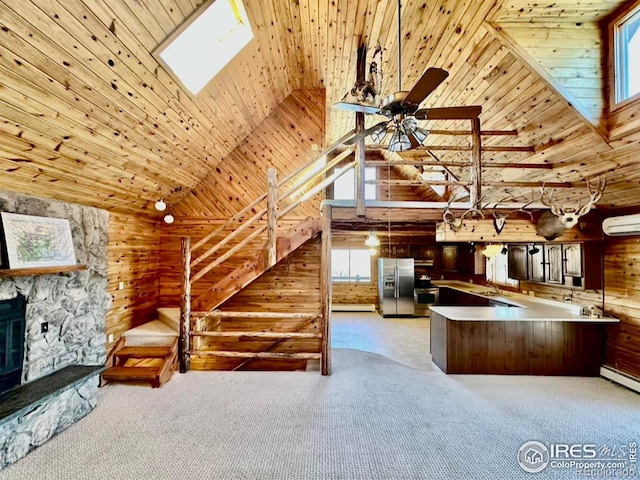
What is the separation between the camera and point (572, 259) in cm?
477

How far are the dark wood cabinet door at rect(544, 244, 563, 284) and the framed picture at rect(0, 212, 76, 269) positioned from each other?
7.09 m

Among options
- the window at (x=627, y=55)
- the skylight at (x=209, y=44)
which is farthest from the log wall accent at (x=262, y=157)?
the window at (x=627, y=55)

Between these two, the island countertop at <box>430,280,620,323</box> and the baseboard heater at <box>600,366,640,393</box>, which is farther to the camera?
the island countertop at <box>430,280,620,323</box>

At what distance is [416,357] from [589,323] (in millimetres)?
2557

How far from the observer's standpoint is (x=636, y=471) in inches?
96.0

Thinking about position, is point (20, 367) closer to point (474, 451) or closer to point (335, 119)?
point (474, 451)

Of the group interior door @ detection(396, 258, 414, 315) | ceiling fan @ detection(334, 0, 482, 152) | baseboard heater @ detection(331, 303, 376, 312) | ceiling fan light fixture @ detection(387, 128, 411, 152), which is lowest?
baseboard heater @ detection(331, 303, 376, 312)

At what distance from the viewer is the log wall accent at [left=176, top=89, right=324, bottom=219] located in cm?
573

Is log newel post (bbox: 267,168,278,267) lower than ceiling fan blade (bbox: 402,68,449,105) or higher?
lower

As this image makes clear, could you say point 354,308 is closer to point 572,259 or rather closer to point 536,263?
point 536,263

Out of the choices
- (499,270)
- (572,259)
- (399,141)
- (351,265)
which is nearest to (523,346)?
(572,259)

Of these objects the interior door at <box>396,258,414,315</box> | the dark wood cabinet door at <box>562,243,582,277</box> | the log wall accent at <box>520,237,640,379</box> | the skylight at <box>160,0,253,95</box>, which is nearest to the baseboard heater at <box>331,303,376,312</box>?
the interior door at <box>396,258,414,315</box>

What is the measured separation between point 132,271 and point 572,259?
7103 millimetres

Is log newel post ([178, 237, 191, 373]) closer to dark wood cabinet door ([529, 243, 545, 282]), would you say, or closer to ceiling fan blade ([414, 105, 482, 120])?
ceiling fan blade ([414, 105, 482, 120])
